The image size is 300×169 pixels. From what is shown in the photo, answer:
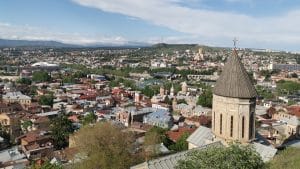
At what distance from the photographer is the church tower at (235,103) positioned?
1966 centimetres

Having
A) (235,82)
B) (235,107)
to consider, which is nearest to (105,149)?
(235,107)

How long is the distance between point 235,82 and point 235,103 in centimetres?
110

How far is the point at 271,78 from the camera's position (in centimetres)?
12194

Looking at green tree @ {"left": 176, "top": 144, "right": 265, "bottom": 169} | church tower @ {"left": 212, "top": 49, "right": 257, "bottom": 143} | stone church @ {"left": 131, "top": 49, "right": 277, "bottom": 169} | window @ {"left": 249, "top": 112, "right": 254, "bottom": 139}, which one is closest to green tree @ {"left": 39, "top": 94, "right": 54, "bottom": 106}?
stone church @ {"left": 131, "top": 49, "right": 277, "bottom": 169}

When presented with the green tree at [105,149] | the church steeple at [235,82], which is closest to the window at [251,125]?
the church steeple at [235,82]

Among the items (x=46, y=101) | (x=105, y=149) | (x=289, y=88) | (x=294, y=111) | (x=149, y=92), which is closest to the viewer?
(x=105, y=149)

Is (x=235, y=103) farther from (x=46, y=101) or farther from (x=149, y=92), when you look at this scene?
(x=149, y=92)

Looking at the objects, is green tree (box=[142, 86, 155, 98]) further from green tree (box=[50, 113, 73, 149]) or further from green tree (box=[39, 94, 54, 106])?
green tree (box=[50, 113, 73, 149])

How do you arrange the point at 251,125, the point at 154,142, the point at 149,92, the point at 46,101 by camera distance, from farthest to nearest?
1. the point at 149,92
2. the point at 46,101
3. the point at 154,142
4. the point at 251,125

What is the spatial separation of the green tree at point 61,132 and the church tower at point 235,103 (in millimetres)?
22920

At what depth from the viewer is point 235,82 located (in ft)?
64.8

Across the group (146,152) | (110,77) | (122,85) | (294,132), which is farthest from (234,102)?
(110,77)

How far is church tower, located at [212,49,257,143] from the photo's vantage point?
64.5 feet

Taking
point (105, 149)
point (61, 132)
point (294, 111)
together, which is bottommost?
point (294, 111)
